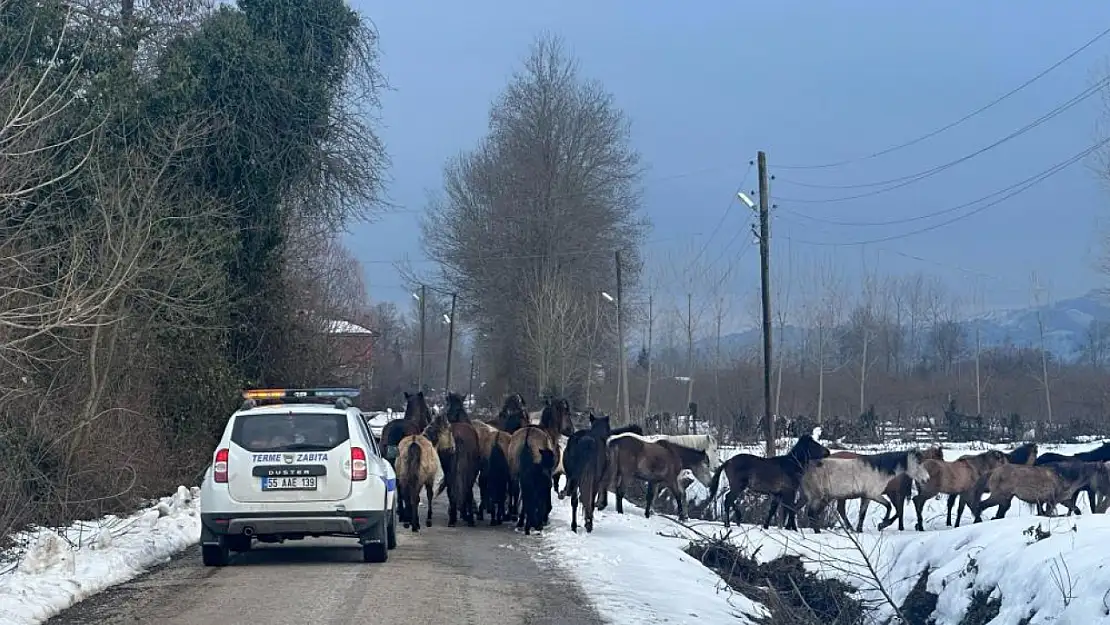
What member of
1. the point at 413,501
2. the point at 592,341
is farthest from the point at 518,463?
the point at 592,341

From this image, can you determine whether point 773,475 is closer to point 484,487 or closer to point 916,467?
point 916,467

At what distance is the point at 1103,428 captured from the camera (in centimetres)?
5103

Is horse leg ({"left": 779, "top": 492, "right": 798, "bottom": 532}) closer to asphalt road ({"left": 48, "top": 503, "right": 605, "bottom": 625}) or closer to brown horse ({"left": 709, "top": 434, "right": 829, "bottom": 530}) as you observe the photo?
brown horse ({"left": 709, "top": 434, "right": 829, "bottom": 530})

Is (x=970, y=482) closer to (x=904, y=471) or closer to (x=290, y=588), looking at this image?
(x=904, y=471)

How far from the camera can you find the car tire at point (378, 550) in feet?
46.6

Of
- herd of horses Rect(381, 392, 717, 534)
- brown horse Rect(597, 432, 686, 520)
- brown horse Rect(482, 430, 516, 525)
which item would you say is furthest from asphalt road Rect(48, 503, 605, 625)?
brown horse Rect(597, 432, 686, 520)

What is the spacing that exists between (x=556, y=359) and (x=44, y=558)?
43.4m

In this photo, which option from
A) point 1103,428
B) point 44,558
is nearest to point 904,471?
point 44,558

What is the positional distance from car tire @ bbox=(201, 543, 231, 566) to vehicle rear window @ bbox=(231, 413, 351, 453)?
117 cm

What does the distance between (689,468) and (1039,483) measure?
6.60 metres

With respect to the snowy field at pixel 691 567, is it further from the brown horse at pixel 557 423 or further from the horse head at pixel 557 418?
the horse head at pixel 557 418

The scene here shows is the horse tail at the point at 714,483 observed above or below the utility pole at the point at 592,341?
below

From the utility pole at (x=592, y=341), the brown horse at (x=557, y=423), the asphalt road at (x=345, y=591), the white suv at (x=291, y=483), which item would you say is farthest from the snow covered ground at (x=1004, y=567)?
the utility pole at (x=592, y=341)

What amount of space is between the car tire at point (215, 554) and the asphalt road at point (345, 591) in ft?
0.42
